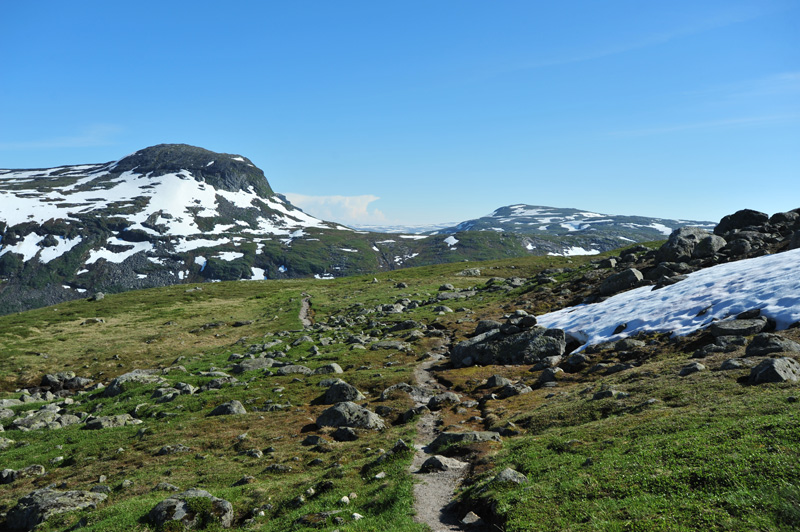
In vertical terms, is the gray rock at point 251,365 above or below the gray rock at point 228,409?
below

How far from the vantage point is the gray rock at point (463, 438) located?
2388 centimetres

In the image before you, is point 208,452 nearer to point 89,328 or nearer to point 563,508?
point 563,508

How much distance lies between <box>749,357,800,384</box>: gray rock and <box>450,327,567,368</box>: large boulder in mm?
21285

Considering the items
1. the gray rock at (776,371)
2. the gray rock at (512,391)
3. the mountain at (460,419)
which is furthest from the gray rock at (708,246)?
the gray rock at (776,371)

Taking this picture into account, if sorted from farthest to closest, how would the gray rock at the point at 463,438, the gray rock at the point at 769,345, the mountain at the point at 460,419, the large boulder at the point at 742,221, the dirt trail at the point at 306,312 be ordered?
the dirt trail at the point at 306,312 < the large boulder at the point at 742,221 < the gray rock at the point at 769,345 < the gray rock at the point at 463,438 < the mountain at the point at 460,419

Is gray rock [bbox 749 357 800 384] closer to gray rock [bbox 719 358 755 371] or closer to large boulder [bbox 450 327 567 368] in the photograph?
gray rock [bbox 719 358 755 371]

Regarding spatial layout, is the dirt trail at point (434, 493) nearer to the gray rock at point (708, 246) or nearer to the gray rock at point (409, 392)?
the gray rock at point (409, 392)

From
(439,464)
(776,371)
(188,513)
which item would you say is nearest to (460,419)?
(439,464)

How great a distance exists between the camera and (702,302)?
3903 cm

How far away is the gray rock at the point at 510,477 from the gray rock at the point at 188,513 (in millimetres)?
11628

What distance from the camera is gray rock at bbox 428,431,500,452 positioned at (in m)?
23.9

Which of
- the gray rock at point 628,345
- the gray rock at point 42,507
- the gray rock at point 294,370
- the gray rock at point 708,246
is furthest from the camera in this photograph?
the gray rock at point 708,246

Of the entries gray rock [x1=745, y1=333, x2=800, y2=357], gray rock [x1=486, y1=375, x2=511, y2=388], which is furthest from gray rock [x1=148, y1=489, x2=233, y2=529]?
gray rock [x1=745, y1=333, x2=800, y2=357]

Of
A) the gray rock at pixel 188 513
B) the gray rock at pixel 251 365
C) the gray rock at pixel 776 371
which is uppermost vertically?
the gray rock at pixel 776 371
